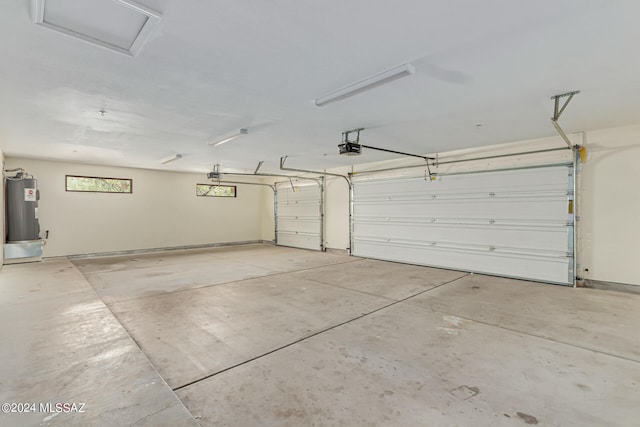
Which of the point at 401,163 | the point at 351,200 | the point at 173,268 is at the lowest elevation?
the point at 173,268

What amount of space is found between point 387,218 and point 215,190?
608 cm

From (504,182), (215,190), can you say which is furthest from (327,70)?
(215,190)

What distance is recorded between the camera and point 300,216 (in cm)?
959

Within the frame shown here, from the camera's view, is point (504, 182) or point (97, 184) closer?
point (504, 182)

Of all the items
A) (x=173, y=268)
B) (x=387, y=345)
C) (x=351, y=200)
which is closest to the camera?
(x=387, y=345)

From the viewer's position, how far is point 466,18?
6.09 ft

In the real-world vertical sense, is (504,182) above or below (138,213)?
above

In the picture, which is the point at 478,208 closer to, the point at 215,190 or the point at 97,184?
the point at 215,190

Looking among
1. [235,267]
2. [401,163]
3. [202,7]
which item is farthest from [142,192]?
[202,7]

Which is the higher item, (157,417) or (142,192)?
(142,192)

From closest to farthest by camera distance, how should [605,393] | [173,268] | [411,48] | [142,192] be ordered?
[605,393] → [411,48] → [173,268] → [142,192]

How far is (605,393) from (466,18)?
105 inches

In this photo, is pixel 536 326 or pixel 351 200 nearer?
pixel 536 326

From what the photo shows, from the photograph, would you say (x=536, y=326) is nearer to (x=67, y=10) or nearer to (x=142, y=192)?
(x=67, y=10)
